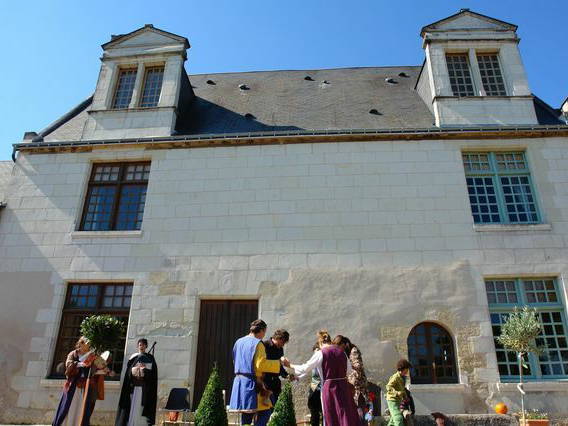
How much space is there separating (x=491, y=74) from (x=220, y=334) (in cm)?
862

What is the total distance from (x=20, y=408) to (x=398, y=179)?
27.6ft

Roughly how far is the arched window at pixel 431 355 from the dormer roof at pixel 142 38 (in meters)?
8.71

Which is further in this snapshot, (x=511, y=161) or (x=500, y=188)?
(x=511, y=161)

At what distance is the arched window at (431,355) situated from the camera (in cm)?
801

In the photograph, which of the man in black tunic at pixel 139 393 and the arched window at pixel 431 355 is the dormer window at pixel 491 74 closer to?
the arched window at pixel 431 355

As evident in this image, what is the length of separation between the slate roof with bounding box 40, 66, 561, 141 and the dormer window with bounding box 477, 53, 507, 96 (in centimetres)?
116

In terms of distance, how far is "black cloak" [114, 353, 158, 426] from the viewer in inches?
268

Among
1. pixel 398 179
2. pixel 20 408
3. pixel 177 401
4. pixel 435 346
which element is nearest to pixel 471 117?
pixel 398 179

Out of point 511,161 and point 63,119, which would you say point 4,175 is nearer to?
point 63,119

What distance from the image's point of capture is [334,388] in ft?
16.4

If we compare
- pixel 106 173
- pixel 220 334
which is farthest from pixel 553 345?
pixel 106 173

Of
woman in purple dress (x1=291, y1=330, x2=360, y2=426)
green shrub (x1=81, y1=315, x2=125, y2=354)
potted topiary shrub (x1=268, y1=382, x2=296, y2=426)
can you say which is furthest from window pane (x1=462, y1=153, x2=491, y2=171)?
green shrub (x1=81, y1=315, x2=125, y2=354)

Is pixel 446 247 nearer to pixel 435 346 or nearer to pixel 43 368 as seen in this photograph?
pixel 435 346

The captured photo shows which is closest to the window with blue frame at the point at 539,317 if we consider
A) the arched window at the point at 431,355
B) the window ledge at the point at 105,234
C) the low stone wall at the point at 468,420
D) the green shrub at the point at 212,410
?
the arched window at the point at 431,355
